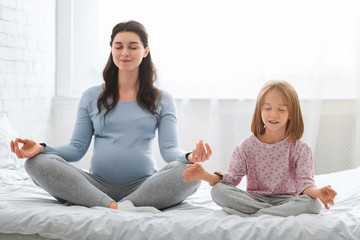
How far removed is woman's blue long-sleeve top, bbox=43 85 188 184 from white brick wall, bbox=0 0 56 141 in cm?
90

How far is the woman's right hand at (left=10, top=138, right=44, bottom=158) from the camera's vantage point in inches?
65.6

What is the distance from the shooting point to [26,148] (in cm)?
174

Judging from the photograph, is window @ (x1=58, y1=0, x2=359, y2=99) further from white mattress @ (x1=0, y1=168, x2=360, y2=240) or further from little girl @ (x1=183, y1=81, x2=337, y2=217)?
white mattress @ (x1=0, y1=168, x2=360, y2=240)

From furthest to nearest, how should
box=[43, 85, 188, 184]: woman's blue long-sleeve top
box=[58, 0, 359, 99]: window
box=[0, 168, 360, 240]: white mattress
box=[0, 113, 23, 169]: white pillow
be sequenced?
1. box=[58, 0, 359, 99]: window
2. box=[0, 113, 23, 169]: white pillow
3. box=[43, 85, 188, 184]: woman's blue long-sleeve top
4. box=[0, 168, 360, 240]: white mattress

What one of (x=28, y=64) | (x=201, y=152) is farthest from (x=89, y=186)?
(x=28, y=64)

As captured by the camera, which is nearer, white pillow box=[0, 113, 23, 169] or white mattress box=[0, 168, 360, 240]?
white mattress box=[0, 168, 360, 240]

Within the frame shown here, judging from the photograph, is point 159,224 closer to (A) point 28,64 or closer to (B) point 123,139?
(B) point 123,139

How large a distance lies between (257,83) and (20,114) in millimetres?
1596

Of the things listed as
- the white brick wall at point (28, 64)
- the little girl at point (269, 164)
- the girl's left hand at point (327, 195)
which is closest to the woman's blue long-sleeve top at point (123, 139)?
the little girl at point (269, 164)

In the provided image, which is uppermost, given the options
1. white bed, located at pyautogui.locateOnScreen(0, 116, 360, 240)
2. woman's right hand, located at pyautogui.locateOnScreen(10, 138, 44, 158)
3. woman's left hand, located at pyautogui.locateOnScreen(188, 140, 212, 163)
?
woman's left hand, located at pyautogui.locateOnScreen(188, 140, 212, 163)

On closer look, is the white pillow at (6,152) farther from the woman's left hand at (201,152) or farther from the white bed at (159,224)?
the woman's left hand at (201,152)

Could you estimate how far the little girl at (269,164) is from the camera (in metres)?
1.59

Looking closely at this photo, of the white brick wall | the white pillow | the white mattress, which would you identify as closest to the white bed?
the white mattress

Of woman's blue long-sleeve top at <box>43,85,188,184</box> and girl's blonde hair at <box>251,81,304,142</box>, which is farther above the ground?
girl's blonde hair at <box>251,81,304,142</box>
